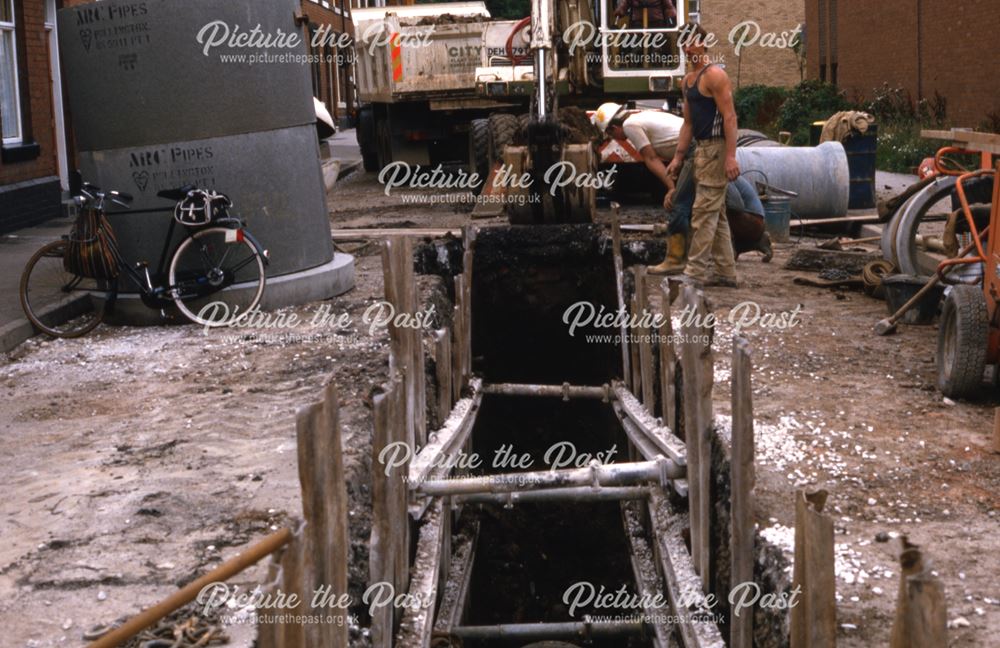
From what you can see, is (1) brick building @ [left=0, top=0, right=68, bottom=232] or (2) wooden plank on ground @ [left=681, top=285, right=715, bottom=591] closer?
(2) wooden plank on ground @ [left=681, top=285, right=715, bottom=591]

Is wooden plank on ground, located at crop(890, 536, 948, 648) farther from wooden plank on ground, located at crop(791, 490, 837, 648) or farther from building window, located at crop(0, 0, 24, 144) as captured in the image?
building window, located at crop(0, 0, 24, 144)

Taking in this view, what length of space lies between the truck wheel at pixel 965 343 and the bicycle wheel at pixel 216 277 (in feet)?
16.9

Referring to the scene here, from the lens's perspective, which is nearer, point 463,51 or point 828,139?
point 828,139

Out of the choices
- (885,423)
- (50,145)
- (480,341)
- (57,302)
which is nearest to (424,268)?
(480,341)

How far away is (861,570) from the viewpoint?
4.47 metres

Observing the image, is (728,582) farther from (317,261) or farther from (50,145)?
(50,145)

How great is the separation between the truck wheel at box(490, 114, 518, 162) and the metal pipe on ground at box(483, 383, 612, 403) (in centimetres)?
660

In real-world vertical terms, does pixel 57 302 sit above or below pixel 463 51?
below

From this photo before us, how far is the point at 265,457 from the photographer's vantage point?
598 centimetres

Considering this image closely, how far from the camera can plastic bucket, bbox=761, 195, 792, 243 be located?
13023mm

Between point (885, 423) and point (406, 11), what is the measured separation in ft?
53.5

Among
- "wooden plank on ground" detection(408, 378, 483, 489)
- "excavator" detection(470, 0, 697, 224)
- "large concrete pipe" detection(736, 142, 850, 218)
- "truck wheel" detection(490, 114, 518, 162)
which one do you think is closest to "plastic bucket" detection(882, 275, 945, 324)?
"wooden plank on ground" detection(408, 378, 483, 489)

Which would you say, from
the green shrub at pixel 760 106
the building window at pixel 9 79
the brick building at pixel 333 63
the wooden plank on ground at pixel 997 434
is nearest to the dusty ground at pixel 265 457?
the wooden plank on ground at pixel 997 434

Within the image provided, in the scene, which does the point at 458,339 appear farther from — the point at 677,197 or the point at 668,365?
the point at 677,197
